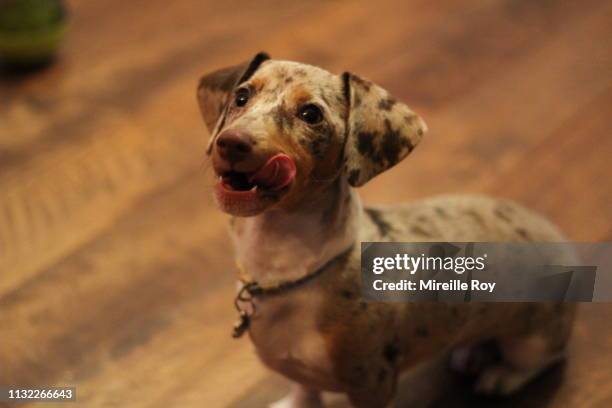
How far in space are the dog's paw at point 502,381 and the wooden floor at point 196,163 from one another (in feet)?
0.06

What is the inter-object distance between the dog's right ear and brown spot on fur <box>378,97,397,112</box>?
171mm

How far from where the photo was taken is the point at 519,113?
1.98m

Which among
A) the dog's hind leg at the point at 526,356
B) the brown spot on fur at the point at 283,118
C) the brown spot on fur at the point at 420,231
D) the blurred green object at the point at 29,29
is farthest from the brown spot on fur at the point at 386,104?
the blurred green object at the point at 29,29

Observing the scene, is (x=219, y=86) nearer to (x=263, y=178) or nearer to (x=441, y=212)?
(x=263, y=178)

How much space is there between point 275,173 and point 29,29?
1305 mm

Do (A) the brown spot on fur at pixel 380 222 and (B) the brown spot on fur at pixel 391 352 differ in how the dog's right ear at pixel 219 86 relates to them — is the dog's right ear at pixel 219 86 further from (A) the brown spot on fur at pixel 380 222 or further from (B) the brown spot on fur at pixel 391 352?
(B) the brown spot on fur at pixel 391 352

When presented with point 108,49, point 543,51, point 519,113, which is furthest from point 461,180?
point 108,49

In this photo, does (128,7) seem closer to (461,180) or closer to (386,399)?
(461,180)

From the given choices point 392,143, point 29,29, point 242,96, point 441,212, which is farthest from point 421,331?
point 29,29

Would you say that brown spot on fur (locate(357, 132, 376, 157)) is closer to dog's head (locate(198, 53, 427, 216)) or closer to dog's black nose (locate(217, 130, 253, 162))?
dog's head (locate(198, 53, 427, 216))

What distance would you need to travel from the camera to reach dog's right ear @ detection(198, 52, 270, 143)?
1.11 metres

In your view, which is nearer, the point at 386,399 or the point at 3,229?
the point at 386,399

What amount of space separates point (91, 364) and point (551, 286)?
73 cm

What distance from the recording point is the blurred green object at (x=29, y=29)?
204cm
